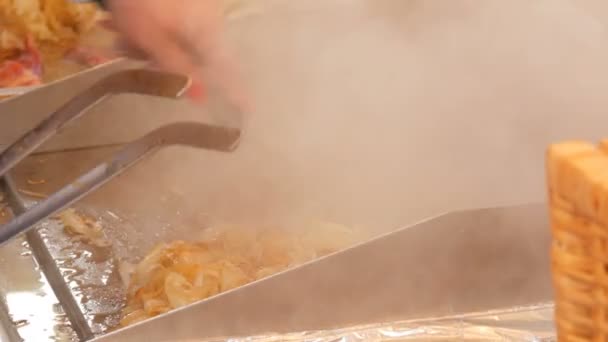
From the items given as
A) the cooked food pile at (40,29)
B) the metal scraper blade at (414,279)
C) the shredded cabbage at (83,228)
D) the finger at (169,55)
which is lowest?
the metal scraper blade at (414,279)

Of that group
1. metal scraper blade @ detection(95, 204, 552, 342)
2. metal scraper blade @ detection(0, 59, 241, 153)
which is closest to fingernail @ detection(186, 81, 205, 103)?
metal scraper blade @ detection(0, 59, 241, 153)

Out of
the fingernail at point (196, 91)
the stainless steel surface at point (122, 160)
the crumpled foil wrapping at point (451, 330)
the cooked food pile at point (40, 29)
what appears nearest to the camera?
the crumpled foil wrapping at point (451, 330)

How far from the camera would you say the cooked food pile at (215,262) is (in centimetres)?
98

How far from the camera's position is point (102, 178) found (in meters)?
1.00

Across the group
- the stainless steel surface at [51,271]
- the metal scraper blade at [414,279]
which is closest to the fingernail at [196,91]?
the stainless steel surface at [51,271]

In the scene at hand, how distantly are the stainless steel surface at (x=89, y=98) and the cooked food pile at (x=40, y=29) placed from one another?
0.57 meters

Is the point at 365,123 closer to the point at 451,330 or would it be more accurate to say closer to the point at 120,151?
the point at 120,151

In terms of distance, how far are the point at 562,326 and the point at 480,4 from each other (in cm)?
→ 102

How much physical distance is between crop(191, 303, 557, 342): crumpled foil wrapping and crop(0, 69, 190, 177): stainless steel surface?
0.44 metres

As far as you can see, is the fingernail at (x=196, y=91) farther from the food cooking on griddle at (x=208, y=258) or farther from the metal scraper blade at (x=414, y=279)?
the metal scraper blade at (x=414, y=279)

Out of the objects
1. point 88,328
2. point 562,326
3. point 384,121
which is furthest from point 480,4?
point 562,326

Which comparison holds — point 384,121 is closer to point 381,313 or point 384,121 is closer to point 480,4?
point 480,4

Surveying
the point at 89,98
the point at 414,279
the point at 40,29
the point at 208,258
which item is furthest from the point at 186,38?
the point at 40,29

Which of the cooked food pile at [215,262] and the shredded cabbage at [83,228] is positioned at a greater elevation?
the shredded cabbage at [83,228]
